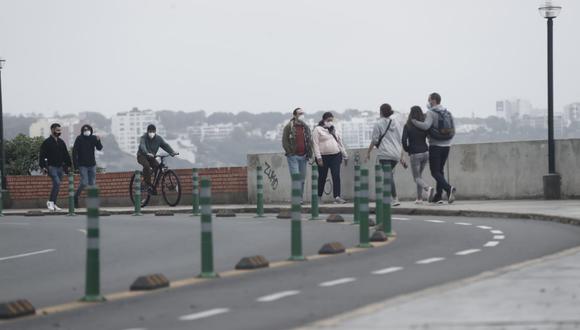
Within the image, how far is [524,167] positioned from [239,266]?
15260 mm

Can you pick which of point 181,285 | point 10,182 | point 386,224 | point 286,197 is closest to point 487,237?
point 386,224

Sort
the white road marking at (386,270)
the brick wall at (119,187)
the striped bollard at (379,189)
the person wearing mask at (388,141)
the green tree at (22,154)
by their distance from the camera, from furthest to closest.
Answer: the green tree at (22,154) < the brick wall at (119,187) < the person wearing mask at (388,141) < the striped bollard at (379,189) < the white road marking at (386,270)

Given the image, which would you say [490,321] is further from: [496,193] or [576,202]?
[496,193]

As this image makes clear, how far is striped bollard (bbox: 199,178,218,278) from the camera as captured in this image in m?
12.9

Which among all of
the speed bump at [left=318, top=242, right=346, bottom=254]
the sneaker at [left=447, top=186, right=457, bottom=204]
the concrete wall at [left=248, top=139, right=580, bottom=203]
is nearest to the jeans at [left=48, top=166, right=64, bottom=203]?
the concrete wall at [left=248, top=139, right=580, bottom=203]

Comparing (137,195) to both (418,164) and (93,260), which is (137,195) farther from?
(93,260)

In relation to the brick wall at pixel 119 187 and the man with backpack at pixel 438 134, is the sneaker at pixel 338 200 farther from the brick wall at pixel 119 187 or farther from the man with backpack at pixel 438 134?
the brick wall at pixel 119 187

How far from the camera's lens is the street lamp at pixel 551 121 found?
89.5 feet

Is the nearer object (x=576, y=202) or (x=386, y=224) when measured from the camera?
(x=386, y=224)

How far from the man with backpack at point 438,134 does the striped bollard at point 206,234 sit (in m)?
12.6

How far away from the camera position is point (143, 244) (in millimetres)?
18844

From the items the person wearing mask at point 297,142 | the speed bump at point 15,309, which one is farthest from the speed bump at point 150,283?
the person wearing mask at point 297,142

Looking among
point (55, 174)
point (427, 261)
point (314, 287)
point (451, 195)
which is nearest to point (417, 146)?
point (451, 195)

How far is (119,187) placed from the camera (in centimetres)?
3688
